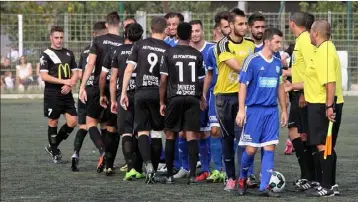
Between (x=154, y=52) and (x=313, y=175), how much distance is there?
2.52m

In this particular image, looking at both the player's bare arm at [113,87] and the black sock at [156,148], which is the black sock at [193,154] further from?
the player's bare arm at [113,87]

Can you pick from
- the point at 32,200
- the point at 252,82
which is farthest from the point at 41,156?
the point at 252,82

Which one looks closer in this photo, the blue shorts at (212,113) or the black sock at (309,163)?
the black sock at (309,163)

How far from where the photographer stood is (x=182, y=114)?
39.5ft

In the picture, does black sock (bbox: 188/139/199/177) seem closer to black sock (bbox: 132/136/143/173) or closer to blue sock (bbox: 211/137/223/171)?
blue sock (bbox: 211/137/223/171)

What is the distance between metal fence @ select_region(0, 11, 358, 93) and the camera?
3110 cm

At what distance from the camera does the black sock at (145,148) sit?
12.2m

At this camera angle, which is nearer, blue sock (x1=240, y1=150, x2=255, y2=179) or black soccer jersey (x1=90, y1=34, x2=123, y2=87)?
blue sock (x1=240, y1=150, x2=255, y2=179)

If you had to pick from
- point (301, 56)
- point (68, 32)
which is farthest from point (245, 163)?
point (68, 32)

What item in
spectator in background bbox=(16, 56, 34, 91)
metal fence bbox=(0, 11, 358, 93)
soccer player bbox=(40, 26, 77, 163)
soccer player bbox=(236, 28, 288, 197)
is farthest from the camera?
spectator in background bbox=(16, 56, 34, 91)

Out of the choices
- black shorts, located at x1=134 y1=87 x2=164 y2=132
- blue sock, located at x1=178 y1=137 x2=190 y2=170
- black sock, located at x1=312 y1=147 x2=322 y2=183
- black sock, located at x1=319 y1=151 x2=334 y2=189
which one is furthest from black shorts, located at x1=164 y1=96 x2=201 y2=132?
black sock, located at x1=319 y1=151 x2=334 y2=189

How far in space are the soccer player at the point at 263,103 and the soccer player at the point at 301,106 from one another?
0.53m

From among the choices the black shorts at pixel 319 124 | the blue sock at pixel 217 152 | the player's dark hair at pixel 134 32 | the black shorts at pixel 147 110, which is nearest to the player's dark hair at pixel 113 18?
the player's dark hair at pixel 134 32

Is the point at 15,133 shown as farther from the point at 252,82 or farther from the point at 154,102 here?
the point at 252,82
